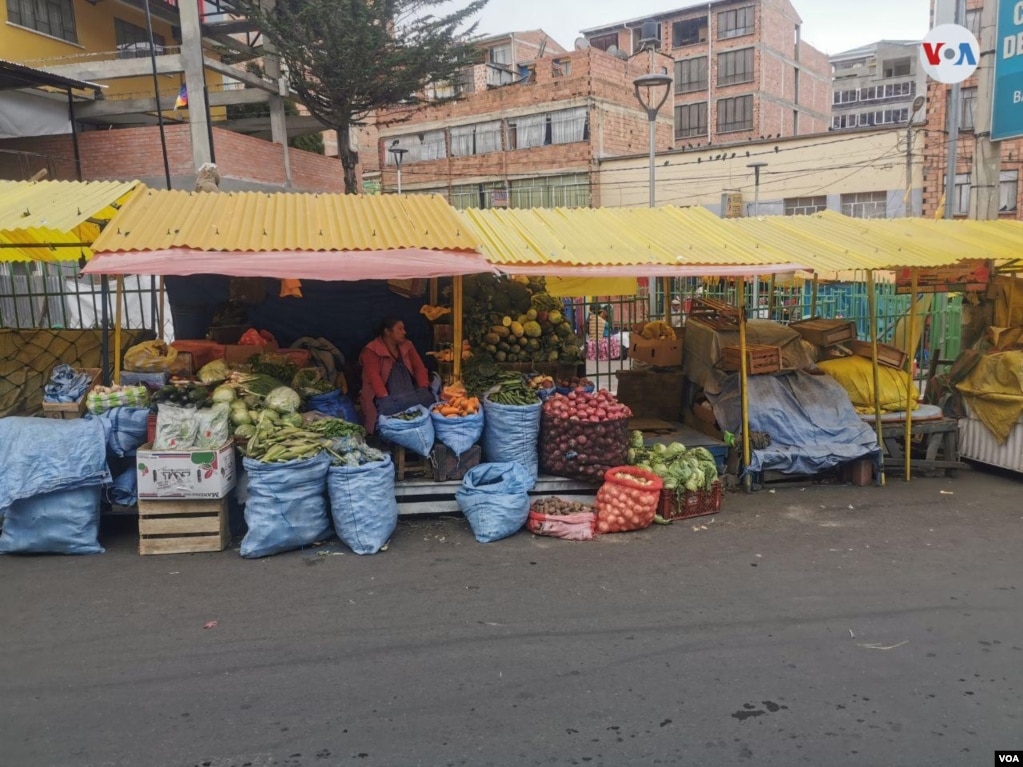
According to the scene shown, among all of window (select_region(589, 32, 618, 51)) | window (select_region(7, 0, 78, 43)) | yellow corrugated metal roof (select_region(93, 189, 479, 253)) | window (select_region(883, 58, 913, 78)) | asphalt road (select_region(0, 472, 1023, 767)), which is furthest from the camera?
window (select_region(883, 58, 913, 78))

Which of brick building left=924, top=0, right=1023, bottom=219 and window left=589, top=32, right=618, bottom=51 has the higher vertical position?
window left=589, top=32, right=618, bottom=51

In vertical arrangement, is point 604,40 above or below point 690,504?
above

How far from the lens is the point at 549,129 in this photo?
33.4m

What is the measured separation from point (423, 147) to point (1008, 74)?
3145cm

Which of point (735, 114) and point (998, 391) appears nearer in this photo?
point (998, 391)

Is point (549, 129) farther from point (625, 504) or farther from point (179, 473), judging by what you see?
point (179, 473)

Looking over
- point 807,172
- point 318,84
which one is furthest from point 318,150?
point 807,172

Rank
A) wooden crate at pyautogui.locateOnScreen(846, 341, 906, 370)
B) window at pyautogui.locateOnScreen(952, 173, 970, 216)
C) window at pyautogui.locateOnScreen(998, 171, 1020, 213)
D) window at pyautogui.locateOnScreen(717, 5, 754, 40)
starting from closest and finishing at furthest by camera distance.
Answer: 1. wooden crate at pyautogui.locateOnScreen(846, 341, 906, 370)
2. window at pyautogui.locateOnScreen(998, 171, 1020, 213)
3. window at pyautogui.locateOnScreen(952, 173, 970, 216)
4. window at pyautogui.locateOnScreen(717, 5, 754, 40)

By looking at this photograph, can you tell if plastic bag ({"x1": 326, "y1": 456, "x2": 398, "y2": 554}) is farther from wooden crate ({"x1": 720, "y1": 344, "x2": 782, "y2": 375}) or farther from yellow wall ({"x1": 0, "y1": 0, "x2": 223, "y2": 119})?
yellow wall ({"x1": 0, "y1": 0, "x2": 223, "y2": 119})

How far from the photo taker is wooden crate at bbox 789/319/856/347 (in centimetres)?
883

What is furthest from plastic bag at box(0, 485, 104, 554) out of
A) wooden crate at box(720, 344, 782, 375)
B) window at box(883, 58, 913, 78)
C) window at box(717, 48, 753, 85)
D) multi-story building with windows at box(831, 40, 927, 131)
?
window at box(883, 58, 913, 78)

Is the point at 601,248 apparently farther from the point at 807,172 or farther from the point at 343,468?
the point at 807,172

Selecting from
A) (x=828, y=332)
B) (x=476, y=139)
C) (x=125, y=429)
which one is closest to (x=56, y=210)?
(x=125, y=429)

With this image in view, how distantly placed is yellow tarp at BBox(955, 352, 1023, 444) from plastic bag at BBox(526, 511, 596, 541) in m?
4.92
